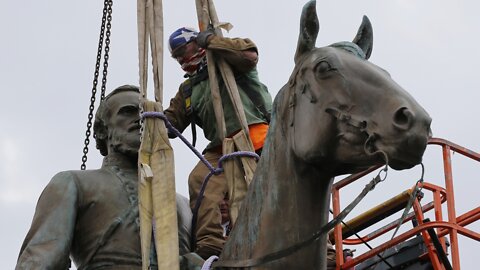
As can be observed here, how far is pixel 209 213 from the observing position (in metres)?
9.84

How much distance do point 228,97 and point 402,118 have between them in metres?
2.57

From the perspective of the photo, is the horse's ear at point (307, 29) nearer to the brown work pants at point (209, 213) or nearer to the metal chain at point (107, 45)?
the brown work pants at point (209, 213)

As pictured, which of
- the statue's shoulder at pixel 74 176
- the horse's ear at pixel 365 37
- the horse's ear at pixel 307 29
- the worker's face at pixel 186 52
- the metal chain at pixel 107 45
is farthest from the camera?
the metal chain at pixel 107 45

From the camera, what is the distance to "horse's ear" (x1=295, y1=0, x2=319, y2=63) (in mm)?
8484

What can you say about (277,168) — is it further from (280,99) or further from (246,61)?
(246,61)

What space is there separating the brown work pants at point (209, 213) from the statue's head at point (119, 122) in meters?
0.56

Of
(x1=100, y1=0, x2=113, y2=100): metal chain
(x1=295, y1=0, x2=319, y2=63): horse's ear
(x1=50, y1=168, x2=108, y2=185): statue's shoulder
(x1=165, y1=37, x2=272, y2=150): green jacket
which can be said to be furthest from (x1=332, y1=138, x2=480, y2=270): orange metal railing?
(x1=295, y1=0, x2=319, y2=63): horse's ear

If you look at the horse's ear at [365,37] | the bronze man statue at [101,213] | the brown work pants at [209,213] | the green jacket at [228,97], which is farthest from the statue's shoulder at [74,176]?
the horse's ear at [365,37]

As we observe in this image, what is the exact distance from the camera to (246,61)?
1027 centimetres

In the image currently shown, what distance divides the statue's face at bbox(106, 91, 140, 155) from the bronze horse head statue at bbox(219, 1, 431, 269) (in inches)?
61.2

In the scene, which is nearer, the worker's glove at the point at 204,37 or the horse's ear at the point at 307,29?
the horse's ear at the point at 307,29

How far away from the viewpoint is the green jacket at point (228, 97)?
33.6 ft

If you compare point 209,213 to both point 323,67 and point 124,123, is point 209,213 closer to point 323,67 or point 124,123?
point 124,123

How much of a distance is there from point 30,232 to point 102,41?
2.32m
